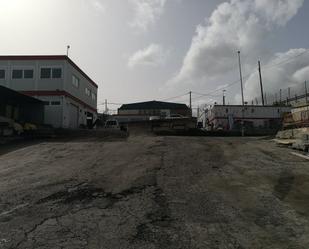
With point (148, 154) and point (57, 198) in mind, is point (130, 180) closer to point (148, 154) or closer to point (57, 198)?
point (57, 198)

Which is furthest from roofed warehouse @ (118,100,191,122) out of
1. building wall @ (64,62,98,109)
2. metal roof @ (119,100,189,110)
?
building wall @ (64,62,98,109)

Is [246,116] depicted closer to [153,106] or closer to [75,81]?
[75,81]

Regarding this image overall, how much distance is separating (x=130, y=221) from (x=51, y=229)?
1714 millimetres

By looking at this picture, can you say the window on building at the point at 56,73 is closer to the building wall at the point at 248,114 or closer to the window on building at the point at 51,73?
the window on building at the point at 51,73

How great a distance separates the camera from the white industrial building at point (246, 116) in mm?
44500

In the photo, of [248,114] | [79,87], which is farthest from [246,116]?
[79,87]

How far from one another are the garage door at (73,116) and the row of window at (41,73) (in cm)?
394

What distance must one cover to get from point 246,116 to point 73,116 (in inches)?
887

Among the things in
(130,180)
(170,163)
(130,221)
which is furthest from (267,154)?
(130,221)

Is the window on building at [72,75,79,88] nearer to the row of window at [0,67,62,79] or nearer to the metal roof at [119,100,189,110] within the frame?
the row of window at [0,67,62,79]

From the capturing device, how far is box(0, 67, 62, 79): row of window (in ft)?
118

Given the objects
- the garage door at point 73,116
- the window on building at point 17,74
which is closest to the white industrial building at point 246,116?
the garage door at point 73,116

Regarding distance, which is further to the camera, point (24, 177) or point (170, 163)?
point (170, 163)

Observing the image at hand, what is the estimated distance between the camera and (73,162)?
1538 cm
